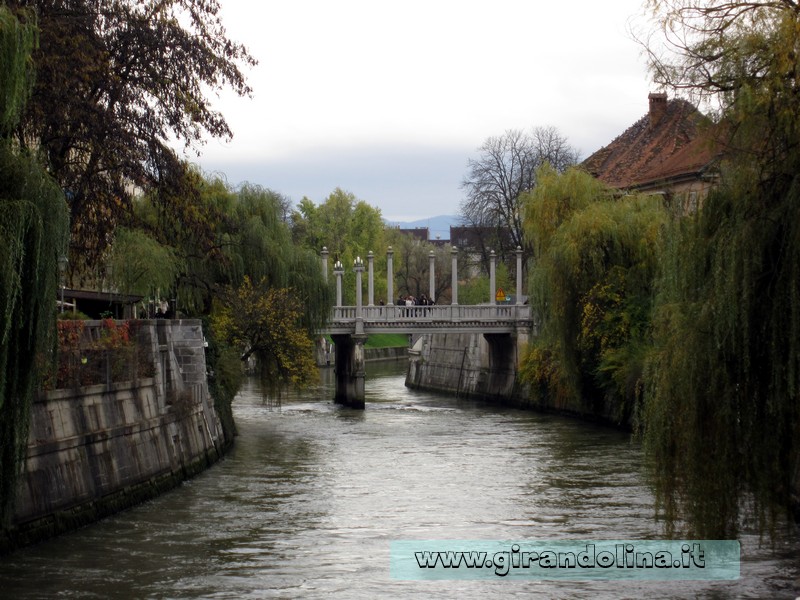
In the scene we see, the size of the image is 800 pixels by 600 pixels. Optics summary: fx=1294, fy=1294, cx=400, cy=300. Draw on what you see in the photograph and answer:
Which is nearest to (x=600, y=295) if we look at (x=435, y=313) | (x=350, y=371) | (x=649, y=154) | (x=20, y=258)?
(x=649, y=154)

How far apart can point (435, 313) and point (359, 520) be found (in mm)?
29329

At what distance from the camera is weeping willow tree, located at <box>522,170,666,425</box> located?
115ft

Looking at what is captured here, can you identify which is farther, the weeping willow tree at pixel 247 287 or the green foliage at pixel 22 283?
the weeping willow tree at pixel 247 287

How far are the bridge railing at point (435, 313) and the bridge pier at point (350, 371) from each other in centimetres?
90

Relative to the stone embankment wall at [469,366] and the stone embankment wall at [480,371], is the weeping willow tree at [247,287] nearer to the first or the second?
the stone embankment wall at [480,371]

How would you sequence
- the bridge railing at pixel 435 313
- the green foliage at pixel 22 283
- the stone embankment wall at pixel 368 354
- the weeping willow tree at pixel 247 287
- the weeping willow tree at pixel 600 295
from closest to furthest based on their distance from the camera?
the green foliage at pixel 22 283
the weeping willow tree at pixel 247 287
the weeping willow tree at pixel 600 295
the bridge railing at pixel 435 313
the stone embankment wall at pixel 368 354

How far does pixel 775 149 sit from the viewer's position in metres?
12.8

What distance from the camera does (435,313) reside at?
50.3m

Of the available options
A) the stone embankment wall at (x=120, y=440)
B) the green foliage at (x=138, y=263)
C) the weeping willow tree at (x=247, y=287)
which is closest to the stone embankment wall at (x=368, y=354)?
the weeping willow tree at (x=247, y=287)

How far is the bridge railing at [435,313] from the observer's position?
49.8 metres

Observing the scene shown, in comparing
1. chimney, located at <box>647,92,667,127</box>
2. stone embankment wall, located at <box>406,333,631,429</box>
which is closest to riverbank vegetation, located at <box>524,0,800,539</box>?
stone embankment wall, located at <box>406,333,631,429</box>

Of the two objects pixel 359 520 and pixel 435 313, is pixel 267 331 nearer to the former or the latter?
pixel 435 313

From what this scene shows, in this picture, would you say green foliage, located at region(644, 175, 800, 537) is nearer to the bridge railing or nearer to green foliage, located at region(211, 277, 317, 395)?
green foliage, located at region(211, 277, 317, 395)

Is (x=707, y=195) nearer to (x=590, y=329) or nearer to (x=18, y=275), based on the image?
(x=18, y=275)
